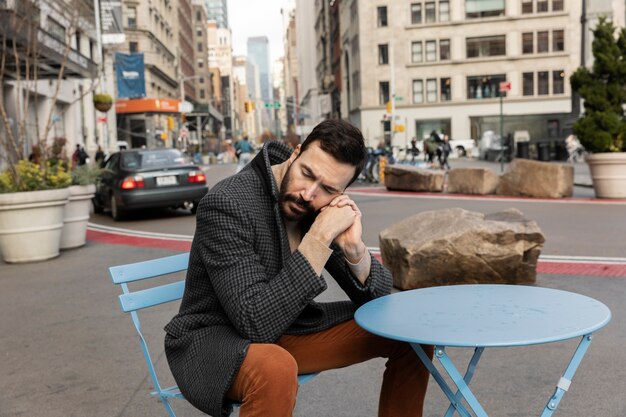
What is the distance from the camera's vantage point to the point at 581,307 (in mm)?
2686

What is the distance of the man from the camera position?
8.24ft

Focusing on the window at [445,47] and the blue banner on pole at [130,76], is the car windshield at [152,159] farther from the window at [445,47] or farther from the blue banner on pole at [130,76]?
the window at [445,47]

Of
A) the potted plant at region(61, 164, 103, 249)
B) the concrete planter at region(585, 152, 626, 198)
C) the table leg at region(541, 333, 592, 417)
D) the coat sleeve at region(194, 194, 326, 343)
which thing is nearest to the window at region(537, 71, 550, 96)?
the concrete planter at region(585, 152, 626, 198)

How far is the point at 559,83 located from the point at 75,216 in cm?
5393

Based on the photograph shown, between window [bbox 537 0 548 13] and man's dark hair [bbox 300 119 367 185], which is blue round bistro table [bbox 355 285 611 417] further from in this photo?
window [bbox 537 0 548 13]

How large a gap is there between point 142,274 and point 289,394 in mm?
1254

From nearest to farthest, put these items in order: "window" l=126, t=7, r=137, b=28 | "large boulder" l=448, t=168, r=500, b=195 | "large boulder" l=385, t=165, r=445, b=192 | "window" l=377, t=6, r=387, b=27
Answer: "large boulder" l=448, t=168, r=500, b=195 → "large boulder" l=385, t=165, r=445, b=192 → "window" l=377, t=6, r=387, b=27 → "window" l=126, t=7, r=137, b=28

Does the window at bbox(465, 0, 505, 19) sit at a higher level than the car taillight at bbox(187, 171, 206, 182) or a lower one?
higher

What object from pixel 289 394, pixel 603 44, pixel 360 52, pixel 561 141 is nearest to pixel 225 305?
pixel 289 394

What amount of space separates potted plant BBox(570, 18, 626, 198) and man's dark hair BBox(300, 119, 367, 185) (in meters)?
13.4

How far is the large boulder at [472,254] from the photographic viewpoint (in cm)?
660

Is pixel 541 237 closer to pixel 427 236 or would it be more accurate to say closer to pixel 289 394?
pixel 427 236

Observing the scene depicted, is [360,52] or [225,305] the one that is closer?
[225,305]

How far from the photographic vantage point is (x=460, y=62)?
196 ft
